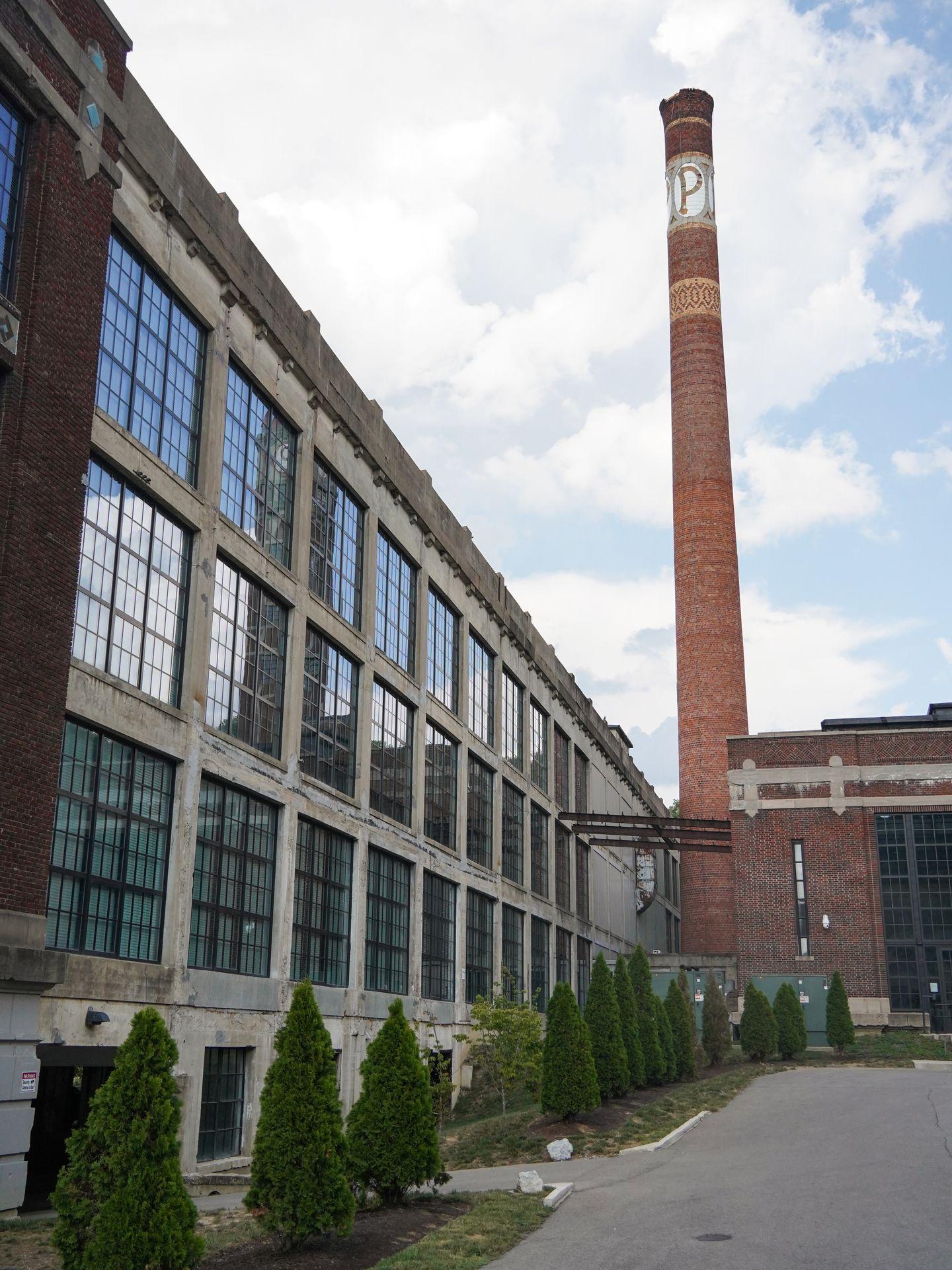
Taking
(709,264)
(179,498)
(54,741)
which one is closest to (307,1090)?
(54,741)

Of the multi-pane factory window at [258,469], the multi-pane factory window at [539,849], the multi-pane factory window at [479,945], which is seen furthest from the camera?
the multi-pane factory window at [539,849]

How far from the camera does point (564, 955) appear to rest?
46469mm

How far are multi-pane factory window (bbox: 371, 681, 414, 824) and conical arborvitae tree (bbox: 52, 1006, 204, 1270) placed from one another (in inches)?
723

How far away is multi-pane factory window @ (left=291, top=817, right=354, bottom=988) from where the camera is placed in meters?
24.5

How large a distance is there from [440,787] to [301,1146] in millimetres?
21974

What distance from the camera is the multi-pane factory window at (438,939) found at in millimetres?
31953

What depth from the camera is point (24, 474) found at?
16.0 metres

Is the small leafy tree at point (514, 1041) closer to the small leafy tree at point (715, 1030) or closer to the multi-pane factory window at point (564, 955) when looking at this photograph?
the small leafy tree at point (715, 1030)

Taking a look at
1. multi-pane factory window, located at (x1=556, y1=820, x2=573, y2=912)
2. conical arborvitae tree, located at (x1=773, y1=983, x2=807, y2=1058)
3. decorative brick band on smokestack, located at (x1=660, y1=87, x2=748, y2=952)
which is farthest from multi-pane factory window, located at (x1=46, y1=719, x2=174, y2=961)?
decorative brick band on smokestack, located at (x1=660, y1=87, x2=748, y2=952)

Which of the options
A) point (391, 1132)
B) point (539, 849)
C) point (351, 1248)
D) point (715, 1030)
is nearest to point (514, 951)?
point (539, 849)

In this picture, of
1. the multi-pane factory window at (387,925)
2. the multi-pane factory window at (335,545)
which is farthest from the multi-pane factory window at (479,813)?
the multi-pane factory window at (335,545)

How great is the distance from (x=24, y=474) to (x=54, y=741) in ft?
11.7

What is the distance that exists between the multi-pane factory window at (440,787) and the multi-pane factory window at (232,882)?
9.48 m

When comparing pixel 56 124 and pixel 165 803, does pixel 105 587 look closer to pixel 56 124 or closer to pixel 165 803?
pixel 165 803
